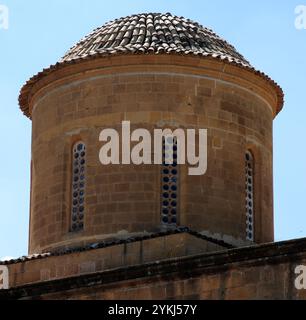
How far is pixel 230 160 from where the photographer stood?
24453 mm

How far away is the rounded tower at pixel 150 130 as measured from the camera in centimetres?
2388

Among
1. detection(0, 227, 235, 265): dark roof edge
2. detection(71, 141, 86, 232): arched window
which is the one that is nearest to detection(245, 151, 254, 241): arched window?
detection(0, 227, 235, 265): dark roof edge

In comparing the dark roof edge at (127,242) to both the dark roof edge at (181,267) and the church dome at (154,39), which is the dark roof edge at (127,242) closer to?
the dark roof edge at (181,267)

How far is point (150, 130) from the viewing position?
24109 millimetres

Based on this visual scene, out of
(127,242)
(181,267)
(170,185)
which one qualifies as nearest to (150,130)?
(170,185)

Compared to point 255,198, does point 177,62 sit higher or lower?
higher

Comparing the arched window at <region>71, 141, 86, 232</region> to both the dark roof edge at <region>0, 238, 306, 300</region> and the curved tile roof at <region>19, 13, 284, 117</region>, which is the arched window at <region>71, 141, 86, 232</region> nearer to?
the curved tile roof at <region>19, 13, 284, 117</region>
